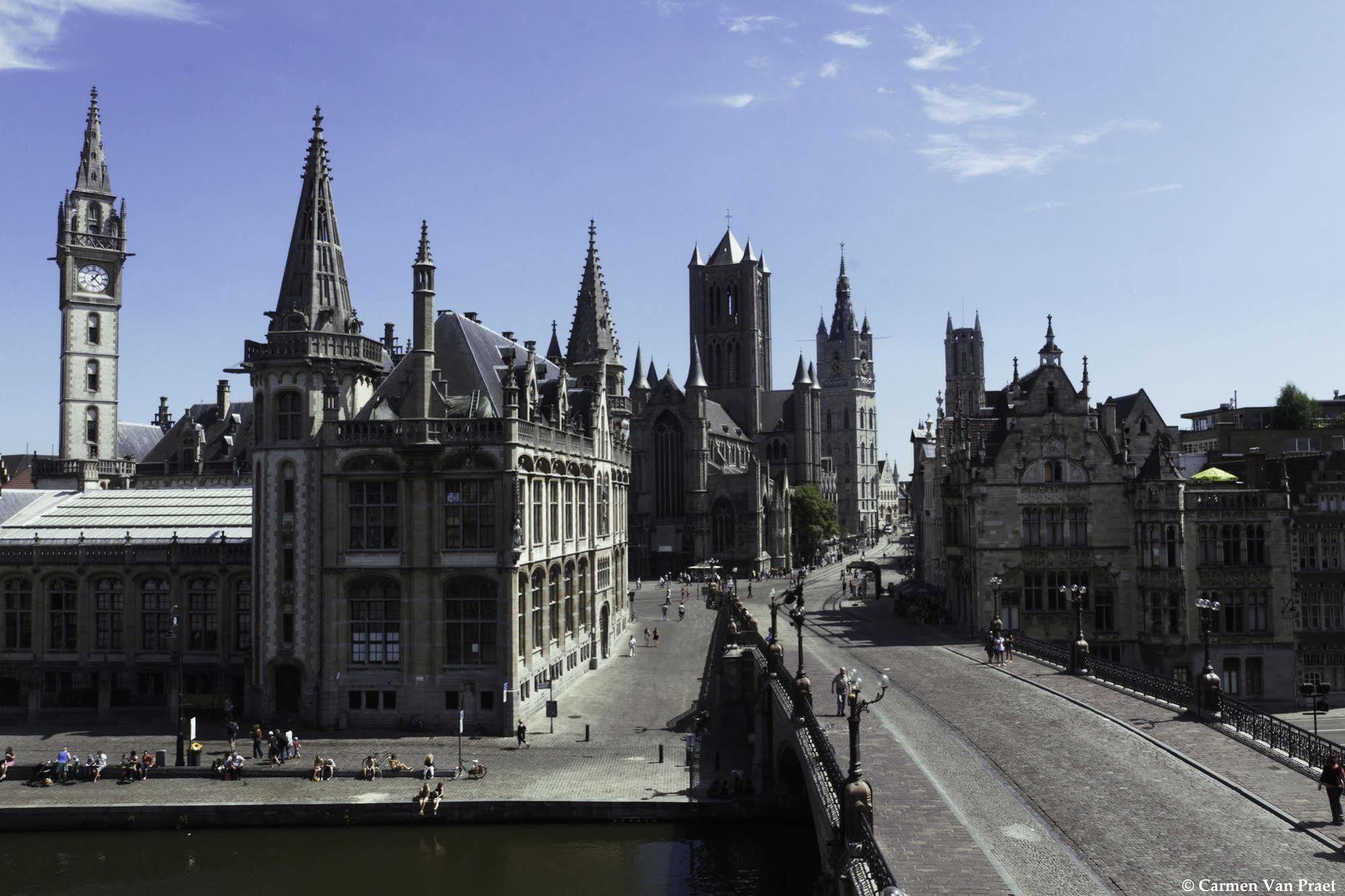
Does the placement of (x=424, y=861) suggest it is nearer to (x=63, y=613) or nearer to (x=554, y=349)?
(x=63, y=613)

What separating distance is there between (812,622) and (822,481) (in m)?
113

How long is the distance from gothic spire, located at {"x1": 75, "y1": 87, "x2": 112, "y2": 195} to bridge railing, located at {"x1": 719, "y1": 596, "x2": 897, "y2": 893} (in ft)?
191

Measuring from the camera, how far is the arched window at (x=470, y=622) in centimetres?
4688

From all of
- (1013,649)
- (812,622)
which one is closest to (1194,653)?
(1013,649)

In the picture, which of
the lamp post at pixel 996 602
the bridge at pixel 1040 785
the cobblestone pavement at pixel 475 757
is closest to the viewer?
the bridge at pixel 1040 785

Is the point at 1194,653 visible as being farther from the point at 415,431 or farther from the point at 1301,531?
the point at 415,431

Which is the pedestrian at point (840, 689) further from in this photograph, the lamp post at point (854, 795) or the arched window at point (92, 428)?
the arched window at point (92, 428)

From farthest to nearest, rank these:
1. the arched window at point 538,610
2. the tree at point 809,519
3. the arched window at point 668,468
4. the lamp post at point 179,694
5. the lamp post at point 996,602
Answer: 1. the tree at point 809,519
2. the arched window at point 668,468
3. the arched window at point 538,610
4. the lamp post at point 996,602
5. the lamp post at point 179,694

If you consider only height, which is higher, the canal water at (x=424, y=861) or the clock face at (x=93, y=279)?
the clock face at (x=93, y=279)

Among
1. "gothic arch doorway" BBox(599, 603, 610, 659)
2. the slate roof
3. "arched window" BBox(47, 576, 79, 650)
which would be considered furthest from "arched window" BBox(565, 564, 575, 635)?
"arched window" BBox(47, 576, 79, 650)

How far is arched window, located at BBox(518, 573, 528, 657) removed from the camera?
48344mm

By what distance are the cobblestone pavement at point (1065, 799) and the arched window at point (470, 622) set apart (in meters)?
15.4

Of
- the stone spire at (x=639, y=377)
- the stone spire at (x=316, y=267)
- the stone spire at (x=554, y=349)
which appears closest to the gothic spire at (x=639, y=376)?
the stone spire at (x=639, y=377)

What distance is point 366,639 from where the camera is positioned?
47.2 meters
